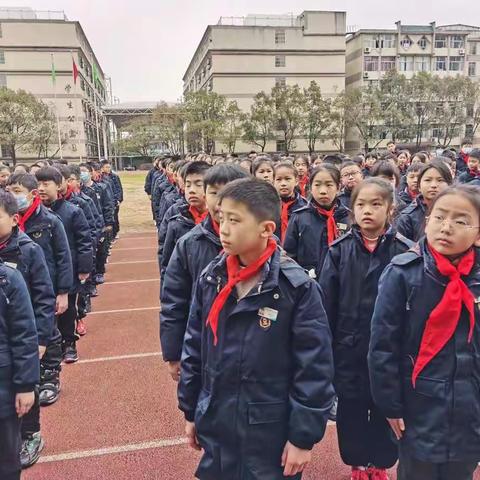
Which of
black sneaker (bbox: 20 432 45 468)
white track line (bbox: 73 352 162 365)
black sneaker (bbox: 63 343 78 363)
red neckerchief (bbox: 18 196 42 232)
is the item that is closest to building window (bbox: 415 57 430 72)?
white track line (bbox: 73 352 162 365)

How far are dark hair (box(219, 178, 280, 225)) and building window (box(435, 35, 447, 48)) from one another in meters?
46.3

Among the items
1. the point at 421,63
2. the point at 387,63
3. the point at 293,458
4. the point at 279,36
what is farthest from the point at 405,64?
the point at 293,458

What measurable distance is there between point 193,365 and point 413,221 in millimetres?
2353

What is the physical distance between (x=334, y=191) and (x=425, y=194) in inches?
26.8

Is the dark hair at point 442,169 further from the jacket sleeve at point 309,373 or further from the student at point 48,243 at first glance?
the student at point 48,243

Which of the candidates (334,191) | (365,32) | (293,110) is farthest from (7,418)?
(365,32)

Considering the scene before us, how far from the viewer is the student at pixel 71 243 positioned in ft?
13.6

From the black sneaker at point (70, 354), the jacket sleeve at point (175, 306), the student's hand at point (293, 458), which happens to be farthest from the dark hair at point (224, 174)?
the black sneaker at point (70, 354)

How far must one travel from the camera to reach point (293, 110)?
111ft

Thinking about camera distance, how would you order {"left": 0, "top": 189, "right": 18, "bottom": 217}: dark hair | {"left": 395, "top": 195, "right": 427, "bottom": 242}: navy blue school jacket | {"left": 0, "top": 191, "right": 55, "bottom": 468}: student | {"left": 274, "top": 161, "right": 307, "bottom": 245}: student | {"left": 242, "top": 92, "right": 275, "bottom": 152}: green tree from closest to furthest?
{"left": 0, "top": 189, "right": 18, "bottom": 217}: dark hair < {"left": 0, "top": 191, "right": 55, "bottom": 468}: student < {"left": 395, "top": 195, "right": 427, "bottom": 242}: navy blue school jacket < {"left": 274, "top": 161, "right": 307, "bottom": 245}: student < {"left": 242, "top": 92, "right": 275, "bottom": 152}: green tree

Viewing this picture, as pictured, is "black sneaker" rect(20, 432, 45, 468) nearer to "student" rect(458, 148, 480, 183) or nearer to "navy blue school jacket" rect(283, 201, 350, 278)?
"navy blue school jacket" rect(283, 201, 350, 278)

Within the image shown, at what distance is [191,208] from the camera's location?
10.8 ft

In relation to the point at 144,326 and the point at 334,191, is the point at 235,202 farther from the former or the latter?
the point at 144,326

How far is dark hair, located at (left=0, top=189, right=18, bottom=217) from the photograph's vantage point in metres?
2.53
